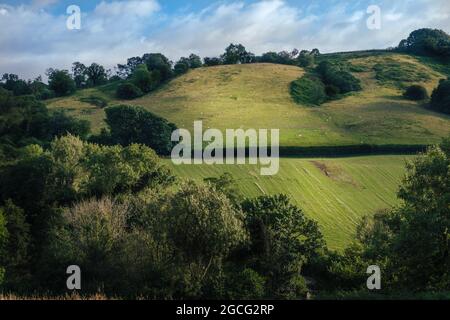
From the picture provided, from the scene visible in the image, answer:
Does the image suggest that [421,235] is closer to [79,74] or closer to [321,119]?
[321,119]

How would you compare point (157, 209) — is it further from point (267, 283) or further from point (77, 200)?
point (77, 200)

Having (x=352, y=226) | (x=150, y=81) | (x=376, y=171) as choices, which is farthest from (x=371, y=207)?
(x=150, y=81)

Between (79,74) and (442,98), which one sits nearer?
(442,98)

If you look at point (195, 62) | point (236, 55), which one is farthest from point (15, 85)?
point (236, 55)

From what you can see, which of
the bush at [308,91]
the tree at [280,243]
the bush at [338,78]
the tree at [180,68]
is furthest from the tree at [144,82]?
the tree at [280,243]

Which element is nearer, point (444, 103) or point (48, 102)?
point (444, 103)
